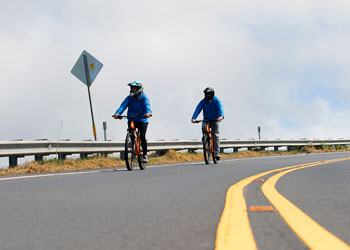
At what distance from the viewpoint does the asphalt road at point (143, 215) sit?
3.50m

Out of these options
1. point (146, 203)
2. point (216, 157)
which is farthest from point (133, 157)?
point (146, 203)

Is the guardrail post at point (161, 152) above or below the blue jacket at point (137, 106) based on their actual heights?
below

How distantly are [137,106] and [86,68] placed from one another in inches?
177

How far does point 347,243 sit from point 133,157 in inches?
379

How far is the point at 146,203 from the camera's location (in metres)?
5.48

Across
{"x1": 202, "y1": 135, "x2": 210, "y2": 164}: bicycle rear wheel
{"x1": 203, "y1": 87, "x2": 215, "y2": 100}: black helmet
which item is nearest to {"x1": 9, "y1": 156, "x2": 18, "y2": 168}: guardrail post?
{"x1": 202, "y1": 135, "x2": 210, "y2": 164}: bicycle rear wheel

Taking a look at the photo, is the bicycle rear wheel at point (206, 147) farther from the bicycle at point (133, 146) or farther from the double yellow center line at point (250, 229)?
the double yellow center line at point (250, 229)

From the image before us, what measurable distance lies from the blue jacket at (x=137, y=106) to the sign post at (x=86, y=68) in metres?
4.14

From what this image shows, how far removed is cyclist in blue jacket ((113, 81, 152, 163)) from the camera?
12883 millimetres

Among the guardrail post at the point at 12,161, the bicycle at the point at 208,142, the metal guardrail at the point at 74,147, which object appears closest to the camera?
the metal guardrail at the point at 74,147

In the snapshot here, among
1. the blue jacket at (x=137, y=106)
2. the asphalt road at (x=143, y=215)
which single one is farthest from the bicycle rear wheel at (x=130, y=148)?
the asphalt road at (x=143, y=215)

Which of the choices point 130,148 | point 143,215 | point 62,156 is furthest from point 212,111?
point 143,215

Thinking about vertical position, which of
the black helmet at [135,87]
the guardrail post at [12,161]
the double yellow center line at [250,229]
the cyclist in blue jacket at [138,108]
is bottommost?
the double yellow center line at [250,229]

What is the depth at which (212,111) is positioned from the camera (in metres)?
15.6
